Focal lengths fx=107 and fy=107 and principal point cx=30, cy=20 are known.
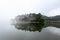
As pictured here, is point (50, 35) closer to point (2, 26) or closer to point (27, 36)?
point (27, 36)

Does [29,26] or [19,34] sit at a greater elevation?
[29,26]

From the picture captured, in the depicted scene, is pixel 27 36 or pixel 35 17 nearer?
pixel 27 36

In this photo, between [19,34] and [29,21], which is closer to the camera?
[19,34]

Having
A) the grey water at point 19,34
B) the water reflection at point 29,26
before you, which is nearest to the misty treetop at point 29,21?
the water reflection at point 29,26

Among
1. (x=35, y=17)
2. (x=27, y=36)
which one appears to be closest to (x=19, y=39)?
(x=27, y=36)

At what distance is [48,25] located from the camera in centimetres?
203

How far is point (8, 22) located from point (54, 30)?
0.86 m

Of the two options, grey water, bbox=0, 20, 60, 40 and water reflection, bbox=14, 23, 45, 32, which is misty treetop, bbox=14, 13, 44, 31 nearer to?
water reflection, bbox=14, 23, 45, 32

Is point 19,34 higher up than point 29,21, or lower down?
lower down

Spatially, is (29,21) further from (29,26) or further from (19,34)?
(19,34)

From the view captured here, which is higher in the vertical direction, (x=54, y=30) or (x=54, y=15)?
(x=54, y=15)

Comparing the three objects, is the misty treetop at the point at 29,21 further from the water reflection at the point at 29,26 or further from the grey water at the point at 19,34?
the grey water at the point at 19,34

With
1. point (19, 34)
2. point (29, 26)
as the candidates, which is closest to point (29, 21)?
point (29, 26)

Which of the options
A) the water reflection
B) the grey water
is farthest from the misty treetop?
the grey water
